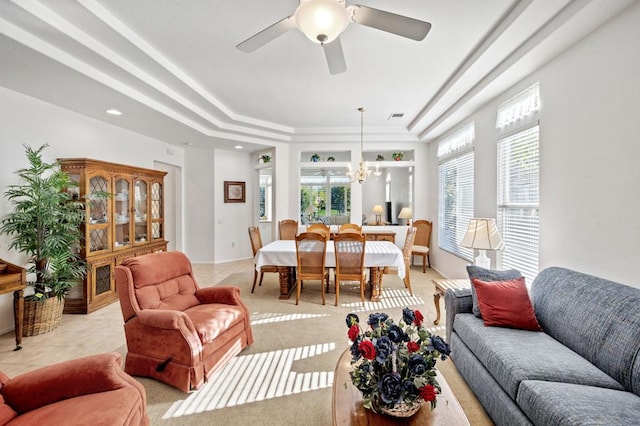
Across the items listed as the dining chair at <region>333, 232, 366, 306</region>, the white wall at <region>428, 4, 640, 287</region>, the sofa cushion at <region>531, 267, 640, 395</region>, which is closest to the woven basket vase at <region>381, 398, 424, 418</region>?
the sofa cushion at <region>531, 267, 640, 395</region>

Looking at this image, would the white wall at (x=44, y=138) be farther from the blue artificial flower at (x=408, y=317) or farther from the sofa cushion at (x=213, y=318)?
the blue artificial flower at (x=408, y=317)

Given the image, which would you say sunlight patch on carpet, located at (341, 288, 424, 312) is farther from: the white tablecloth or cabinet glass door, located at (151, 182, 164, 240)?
cabinet glass door, located at (151, 182, 164, 240)

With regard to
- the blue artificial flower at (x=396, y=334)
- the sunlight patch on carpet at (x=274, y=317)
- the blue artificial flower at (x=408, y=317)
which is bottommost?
the sunlight patch on carpet at (x=274, y=317)

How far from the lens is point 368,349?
1263 millimetres

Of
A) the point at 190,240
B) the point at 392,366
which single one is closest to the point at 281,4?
the point at 392,366

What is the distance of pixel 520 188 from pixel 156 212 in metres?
5.26

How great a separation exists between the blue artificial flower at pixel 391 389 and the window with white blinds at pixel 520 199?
2.42 metres

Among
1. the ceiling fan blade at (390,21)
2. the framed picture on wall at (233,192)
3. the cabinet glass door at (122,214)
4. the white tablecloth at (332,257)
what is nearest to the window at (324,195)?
the framed picture on wall at (233,192)

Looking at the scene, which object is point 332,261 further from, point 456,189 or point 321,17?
point 321,17

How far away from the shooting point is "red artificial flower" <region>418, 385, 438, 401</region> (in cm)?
121

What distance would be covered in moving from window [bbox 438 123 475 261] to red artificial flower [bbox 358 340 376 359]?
3.25 metres

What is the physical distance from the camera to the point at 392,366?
4.27 feet

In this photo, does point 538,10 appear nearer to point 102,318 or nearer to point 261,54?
point 261,54

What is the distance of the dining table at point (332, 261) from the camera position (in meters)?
3.96
